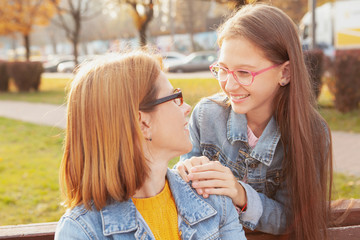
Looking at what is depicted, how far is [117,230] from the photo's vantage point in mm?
1554

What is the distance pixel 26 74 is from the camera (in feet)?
52.3

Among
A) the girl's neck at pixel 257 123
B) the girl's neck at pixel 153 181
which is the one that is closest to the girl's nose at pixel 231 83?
the girl's neck at pixel 257 123

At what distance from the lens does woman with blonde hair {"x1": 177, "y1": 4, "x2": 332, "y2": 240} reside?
190 centimetres

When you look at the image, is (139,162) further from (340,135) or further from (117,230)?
(340,135)

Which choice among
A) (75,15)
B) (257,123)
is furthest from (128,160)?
(75,15)

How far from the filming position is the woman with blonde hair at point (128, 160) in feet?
4.95

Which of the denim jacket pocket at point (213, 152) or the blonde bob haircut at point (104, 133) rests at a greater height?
the blonde bob haircut at point (104, 133)

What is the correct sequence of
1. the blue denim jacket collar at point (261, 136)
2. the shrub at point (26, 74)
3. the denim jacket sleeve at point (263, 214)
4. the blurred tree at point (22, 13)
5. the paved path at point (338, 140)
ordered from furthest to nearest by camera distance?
the blurred tree at point (22, 13), the shrub at point (26, 74), the paved path at point (338, 140), the blue denim jacket collar at point (261, 136), the denim jacket sleeve at point (263, 214)

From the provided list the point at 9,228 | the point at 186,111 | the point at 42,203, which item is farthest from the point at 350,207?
the point at 42,203

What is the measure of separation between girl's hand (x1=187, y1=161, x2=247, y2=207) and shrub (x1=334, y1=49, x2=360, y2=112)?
275 inches

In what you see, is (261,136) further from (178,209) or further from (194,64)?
(194,64)

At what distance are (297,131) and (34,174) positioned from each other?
164 inches

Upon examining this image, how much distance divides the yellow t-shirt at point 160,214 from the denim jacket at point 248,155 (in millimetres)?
362

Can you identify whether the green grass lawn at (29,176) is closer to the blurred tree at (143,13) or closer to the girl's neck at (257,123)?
the girl's neck at (257,123)
